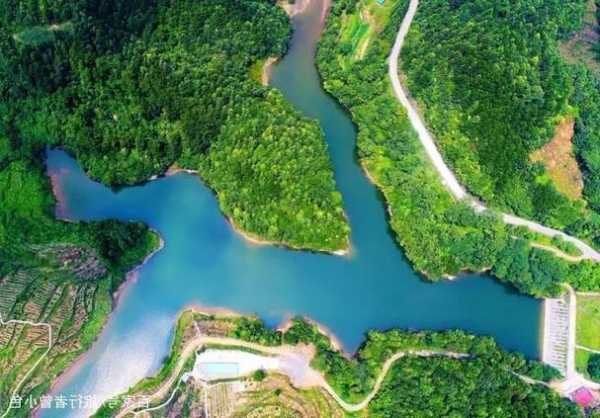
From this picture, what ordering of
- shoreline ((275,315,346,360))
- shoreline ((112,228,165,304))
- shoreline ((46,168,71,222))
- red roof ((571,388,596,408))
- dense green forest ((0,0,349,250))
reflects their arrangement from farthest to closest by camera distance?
shoreline ((46,168,71,222))
shoreline ((112,228,165,304))
shoreline ((275,315,346,360))
dense green forest ((0,0,349,250))
red roof ((571,388,596,408))

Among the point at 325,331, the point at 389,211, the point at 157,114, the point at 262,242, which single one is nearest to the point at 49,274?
the point at 157,114

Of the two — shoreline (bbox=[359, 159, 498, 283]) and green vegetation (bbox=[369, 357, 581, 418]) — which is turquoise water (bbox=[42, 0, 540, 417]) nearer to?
shoreline (bbox=[359, 159, 498, 283])

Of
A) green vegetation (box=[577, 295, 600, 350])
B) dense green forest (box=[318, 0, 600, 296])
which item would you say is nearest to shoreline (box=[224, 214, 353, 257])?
dense green forest (box=[318, 0, 600, 296])

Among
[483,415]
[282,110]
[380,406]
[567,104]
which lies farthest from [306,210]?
[567,104]

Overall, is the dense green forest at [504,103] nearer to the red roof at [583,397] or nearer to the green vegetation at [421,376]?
the red roof at [583,397]

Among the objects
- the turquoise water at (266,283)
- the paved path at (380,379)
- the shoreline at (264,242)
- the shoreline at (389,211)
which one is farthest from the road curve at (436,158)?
the paved path at (380,379)

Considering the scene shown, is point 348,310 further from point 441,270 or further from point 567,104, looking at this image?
point 567,104
